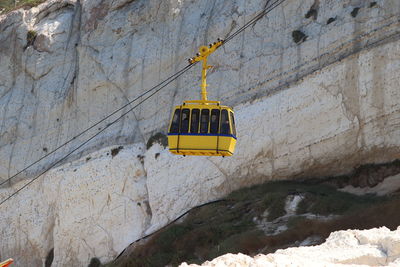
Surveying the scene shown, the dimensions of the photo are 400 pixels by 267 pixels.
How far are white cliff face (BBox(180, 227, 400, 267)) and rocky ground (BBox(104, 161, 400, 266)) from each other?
6501 mm

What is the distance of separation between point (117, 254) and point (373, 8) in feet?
45.7

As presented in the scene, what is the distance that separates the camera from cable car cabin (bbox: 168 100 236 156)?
2469 cm

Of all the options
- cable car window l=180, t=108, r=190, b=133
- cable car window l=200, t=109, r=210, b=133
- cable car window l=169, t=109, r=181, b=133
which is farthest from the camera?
cable car window l=169, t=109, r=181, b=133

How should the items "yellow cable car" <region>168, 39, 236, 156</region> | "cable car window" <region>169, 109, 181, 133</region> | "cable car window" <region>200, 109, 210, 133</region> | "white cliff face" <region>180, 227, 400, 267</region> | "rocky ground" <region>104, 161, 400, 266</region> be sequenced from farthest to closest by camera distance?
1. "rocky ground" <region>104, 161, 400, 266</region>
2. "cable car window" <region>169, 109, 181, 133</region>
3. "cable car window" <region>200, 109, 210, 133</region>
4. "yellow cable car" <region>168, 39, 236, 156</region>
5. "white cliff face" <region>180, 227, 400, 267</region>

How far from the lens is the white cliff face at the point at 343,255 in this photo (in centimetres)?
1691

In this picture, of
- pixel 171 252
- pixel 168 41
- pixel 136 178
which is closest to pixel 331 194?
pixel 171 252

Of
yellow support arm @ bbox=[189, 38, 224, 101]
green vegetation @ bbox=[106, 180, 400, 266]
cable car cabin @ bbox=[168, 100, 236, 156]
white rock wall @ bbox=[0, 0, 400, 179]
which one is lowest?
green vegetation @ bbox=[106, 180, 400, 266]

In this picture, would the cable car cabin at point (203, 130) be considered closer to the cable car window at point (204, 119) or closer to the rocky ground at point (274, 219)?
the cable car window at point (204, 119)

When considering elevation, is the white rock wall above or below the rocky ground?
above

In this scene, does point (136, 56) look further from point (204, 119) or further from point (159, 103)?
point (204, 119)

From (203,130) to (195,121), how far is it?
0.35m

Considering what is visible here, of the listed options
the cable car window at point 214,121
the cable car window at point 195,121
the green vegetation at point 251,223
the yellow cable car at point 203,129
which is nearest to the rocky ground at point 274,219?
the green vegetation at point 251,223

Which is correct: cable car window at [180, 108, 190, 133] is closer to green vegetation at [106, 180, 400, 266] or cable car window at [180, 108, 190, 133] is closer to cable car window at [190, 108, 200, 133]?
cable car window at [190, 108, 200, 133]

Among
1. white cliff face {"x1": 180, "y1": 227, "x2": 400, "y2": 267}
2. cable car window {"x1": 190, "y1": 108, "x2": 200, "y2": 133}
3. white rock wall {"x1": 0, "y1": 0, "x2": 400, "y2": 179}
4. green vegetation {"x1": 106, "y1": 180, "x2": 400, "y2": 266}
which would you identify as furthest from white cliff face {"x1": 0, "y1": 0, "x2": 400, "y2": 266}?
white cliff face {"x1": 180, "y1": 227, "x2": 400, "y2": 267}
